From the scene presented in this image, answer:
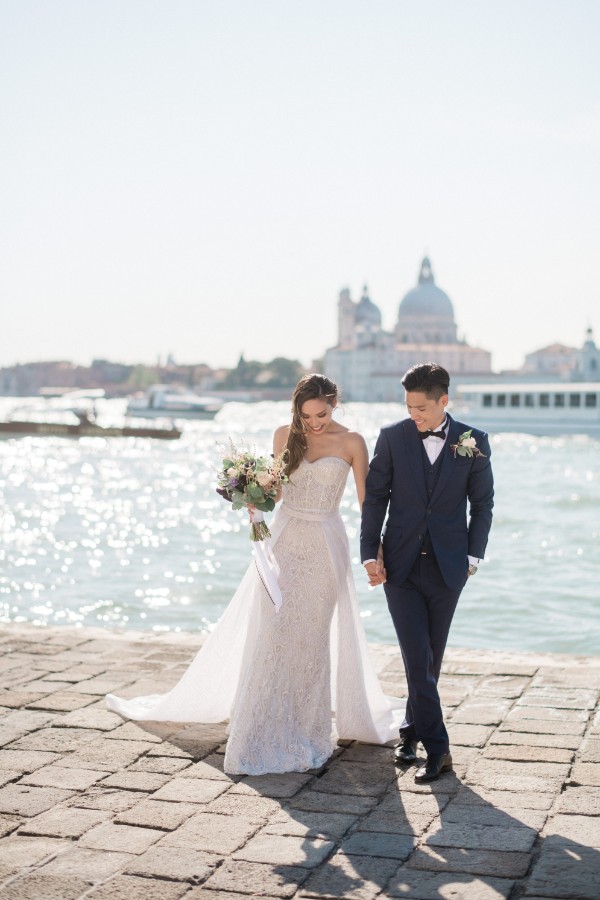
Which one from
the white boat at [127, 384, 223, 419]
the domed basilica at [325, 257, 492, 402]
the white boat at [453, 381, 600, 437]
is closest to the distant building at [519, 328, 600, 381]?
the domed basilica at [325, 257, 492, 402]

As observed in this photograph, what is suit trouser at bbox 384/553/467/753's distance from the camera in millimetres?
4309

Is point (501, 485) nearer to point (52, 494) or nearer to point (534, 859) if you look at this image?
point (52, 494)

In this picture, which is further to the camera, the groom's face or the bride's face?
the bride's face

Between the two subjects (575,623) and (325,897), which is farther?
(575,623)

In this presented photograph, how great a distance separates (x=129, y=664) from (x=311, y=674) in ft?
5.53

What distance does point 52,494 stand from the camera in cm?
2962

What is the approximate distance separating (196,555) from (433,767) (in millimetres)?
13588

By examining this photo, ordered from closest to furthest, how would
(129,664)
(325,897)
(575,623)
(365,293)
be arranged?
(325,897)
(129,664)
(575,623)
(365,293)

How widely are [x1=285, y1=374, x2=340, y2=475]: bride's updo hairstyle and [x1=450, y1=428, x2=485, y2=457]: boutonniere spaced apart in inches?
19.3

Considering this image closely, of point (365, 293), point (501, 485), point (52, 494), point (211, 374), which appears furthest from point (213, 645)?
point (211, 374)

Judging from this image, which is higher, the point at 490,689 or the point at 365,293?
the point at 365,293

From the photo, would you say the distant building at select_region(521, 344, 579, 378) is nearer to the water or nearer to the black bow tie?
the water

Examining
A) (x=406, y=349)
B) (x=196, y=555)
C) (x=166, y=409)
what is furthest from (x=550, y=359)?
(x=196, y=555)

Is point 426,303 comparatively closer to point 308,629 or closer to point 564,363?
point 564,363
